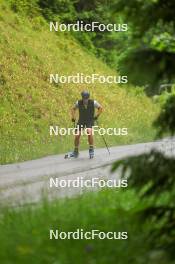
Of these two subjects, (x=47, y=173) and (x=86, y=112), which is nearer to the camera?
(x=47, y=173)

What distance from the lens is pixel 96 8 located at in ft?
136

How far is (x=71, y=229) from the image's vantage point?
7.76 meters

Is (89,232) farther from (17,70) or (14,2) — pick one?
(14,2)

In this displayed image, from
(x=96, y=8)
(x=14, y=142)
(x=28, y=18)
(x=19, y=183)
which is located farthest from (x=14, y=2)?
(x=19, y=183)

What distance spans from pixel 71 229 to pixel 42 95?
23935mm

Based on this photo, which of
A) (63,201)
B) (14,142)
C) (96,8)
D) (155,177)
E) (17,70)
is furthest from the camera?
(96,8)

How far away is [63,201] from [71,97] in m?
22.8
